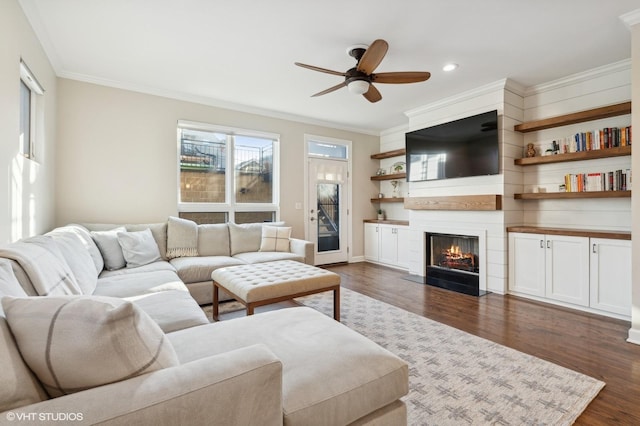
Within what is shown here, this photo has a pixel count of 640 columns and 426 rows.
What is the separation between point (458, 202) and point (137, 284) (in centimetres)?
380

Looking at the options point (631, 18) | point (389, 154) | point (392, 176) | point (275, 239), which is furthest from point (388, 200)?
point (631, 18)

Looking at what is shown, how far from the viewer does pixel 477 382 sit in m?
1.88

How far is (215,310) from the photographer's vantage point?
2941mm

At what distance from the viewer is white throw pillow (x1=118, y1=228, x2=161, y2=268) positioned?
3154 millimetres

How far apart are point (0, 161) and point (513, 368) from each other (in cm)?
361

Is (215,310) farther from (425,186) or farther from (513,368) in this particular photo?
(425,186)

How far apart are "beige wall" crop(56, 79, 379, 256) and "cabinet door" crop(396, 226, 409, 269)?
124 inches

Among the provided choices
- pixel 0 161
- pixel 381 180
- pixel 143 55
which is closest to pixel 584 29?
pixel 381 180

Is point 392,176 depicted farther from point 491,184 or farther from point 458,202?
point 491,184

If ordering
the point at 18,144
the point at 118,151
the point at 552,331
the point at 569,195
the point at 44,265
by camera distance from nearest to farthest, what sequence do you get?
1. the point at 44,265
2. the point at 18,144
3. the point at 552,331
4. the point at 569,195
5. the point at 118,151

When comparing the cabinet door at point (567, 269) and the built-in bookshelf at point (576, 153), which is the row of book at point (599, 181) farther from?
the cabinet door at point (567, 269)

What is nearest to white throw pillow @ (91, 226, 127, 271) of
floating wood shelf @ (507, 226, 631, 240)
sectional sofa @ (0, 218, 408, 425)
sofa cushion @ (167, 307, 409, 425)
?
sectional sofa @ (0, 218, 408, 425)

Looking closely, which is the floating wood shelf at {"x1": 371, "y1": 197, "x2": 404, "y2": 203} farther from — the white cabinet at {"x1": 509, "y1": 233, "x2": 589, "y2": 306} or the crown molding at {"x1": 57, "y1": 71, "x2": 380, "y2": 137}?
the white cabinet at {"x1": 509, "y1": 233, "x2": 589, "y2": 306}

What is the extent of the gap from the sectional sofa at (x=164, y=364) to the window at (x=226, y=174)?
8.73 ft
